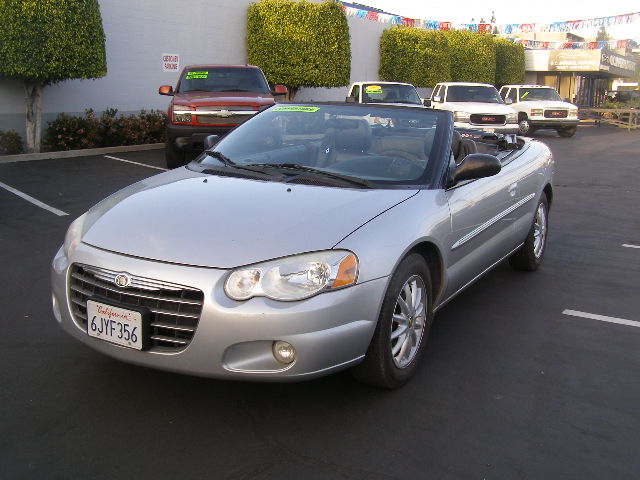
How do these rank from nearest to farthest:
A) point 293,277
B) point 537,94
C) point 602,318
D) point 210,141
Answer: point 293,277 → point 602,318 → point 210,141 → point 537,94

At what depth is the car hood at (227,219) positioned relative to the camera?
3238mm

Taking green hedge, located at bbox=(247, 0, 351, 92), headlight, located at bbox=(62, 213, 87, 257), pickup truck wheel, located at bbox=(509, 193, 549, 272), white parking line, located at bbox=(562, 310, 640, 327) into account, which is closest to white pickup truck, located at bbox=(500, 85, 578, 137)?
green hedge, located at bbox=(247, 0, 351, 92)

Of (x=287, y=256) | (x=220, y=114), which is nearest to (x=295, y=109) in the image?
(x=287, y=256)

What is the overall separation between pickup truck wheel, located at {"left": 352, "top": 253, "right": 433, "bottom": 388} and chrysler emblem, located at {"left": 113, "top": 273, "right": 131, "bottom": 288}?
4.01 feet

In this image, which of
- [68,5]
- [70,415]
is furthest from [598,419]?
[68,5]

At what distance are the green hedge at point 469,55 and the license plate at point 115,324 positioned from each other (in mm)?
29587

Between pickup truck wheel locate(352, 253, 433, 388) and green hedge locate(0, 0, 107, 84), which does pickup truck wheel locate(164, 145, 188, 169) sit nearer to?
green hedge locate(0, 0, 107, 84)

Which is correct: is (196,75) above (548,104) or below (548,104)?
above

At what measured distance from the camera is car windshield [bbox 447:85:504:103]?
65.8ft

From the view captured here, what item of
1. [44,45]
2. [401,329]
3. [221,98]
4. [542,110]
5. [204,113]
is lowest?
[401,329]

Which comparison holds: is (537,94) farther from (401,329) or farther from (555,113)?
(401,329)

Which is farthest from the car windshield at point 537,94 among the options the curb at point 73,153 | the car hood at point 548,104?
the curb at point 73,153

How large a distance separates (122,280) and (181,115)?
29.3 ft

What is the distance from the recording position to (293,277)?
3176mm
